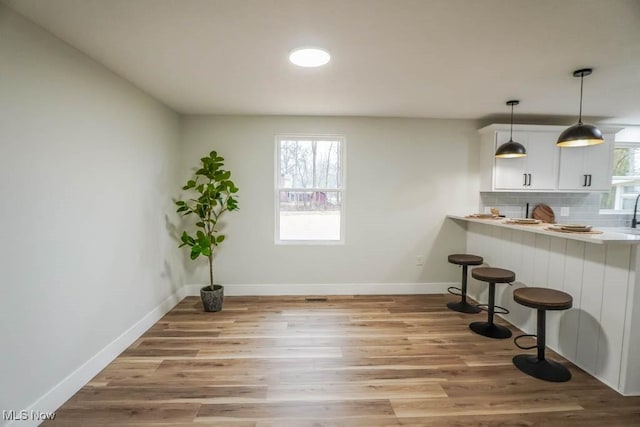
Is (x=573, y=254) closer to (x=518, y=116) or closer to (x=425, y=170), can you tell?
(x=425, y=170)

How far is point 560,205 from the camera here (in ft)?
13.0

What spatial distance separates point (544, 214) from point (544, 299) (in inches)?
92.1

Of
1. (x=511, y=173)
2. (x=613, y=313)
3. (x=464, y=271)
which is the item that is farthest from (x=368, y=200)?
(x=613, y=313)

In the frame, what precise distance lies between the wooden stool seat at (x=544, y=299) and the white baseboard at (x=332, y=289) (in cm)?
171

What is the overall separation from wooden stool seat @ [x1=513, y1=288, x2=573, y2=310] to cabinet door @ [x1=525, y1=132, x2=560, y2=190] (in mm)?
1970

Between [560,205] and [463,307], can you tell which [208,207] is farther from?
[560,205]

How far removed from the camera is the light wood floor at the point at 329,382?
1.75 meters

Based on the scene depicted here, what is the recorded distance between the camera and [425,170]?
12.7 feet

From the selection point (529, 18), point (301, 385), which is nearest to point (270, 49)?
point (529, 18)

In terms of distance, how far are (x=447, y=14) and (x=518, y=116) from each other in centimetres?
283

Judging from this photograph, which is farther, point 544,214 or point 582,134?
point 544,214

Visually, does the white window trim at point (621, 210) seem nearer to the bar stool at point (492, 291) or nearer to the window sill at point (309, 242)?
the bar stool at point (492, 291)

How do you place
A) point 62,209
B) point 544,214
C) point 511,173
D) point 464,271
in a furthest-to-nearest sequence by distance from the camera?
point 544,214
point 511,173
point 464,271
point 62,209

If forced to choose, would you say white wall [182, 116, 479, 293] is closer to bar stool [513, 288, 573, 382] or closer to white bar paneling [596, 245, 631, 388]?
bar stool [513, 288, 573, 382]
